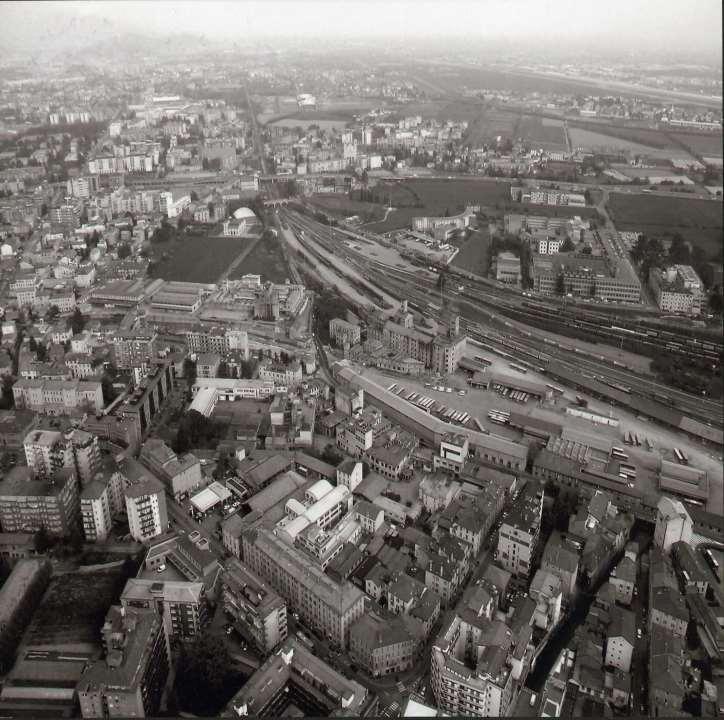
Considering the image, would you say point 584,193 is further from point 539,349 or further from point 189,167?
point 189,167

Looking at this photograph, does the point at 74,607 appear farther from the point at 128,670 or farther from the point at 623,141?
the point at 623,141

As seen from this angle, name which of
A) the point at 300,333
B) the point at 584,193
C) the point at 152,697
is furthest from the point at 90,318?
Answer: the point at 584,193

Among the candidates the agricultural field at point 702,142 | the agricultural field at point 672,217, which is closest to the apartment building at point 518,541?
the agricultural field at point 672,217

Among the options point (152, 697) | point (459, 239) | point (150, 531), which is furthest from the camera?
point (459, 239)

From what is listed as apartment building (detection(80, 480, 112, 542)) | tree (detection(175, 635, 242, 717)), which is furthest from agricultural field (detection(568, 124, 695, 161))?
tree (detection(175, 635, 242, 717))

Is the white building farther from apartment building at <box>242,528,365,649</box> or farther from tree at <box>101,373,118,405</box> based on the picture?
tree at <box>101,373,118,405</box>

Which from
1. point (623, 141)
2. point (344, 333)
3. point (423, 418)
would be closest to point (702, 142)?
point (623, 141)

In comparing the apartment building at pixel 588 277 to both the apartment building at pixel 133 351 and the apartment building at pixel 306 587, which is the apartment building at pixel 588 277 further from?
the apartment building at pixel 306 587
